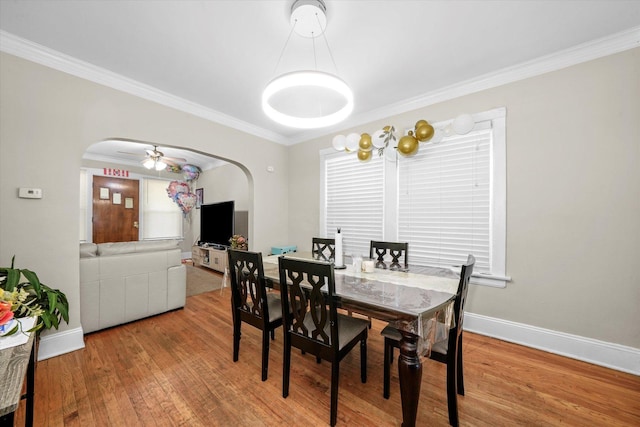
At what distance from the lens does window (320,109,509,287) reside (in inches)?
99.5

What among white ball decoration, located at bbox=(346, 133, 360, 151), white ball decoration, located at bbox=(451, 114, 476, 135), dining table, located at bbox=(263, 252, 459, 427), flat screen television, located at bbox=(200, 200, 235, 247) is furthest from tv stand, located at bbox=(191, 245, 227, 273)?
white ball decoration, located at bbox=(451, 114, 476, 135)

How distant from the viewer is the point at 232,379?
1862 mm

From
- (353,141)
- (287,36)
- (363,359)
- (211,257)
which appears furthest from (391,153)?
(211,257)

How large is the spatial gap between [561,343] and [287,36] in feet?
11.7

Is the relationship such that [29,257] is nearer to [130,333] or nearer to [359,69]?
[130,333]

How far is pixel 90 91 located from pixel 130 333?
2.47m

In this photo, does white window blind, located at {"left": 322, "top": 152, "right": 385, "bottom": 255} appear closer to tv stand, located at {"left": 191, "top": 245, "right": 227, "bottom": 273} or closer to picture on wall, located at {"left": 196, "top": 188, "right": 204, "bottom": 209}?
tv stand, located at {"left": 191, "top": 245, "right": 227, "bottom": 273}

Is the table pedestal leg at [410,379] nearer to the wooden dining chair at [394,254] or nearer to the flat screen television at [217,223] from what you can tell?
the wooden dining chair at [394,254]

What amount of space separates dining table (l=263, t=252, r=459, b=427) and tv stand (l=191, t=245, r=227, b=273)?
353cm

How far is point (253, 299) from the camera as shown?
76.0 inches

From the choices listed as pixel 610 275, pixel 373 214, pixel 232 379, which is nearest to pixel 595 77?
pixel 610 275

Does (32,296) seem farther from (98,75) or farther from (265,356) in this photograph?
(98,75)

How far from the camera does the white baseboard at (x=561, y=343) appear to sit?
196cm

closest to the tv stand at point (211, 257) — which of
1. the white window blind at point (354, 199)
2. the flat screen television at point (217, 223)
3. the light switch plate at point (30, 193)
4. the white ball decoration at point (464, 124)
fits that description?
the flat screen television at point (217, 223)
